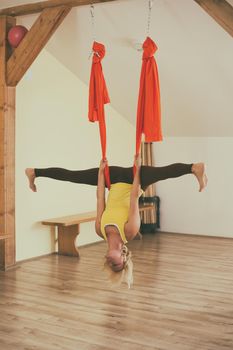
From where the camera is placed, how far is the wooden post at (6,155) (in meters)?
5.71

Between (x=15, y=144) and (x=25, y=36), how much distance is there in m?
1.24

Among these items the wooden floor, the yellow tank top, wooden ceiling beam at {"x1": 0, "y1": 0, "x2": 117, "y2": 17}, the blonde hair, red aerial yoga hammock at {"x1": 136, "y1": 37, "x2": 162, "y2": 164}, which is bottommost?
the wooden floor

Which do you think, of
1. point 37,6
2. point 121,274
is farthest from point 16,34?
point 121,274

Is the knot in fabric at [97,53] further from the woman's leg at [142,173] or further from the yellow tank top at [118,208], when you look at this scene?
the yellow tank top at [118,208]

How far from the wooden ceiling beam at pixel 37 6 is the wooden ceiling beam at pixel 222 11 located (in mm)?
1219

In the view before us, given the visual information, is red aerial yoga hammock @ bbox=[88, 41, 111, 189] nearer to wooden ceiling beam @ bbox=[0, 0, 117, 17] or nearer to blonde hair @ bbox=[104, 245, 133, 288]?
blonde hair @ bbox=[104, 245, 133, 288]

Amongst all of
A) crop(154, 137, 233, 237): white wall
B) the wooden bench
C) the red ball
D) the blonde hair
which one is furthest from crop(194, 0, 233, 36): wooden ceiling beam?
crop(154, 137, 233, 237): white wall

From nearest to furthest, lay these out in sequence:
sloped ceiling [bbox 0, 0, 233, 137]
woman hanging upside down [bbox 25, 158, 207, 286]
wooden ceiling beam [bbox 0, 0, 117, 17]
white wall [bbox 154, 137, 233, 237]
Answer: woman hanging upside down [bbox 25, 158, 207, 286], wooden ceiling beam [bbox 0, 0, 117, 17], sloped ceiling [bbox 0, 0, 233, 137], white wall [bbox 154, 137, 233, 237]

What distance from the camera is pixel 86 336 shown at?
377cm

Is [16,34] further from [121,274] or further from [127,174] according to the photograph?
[121,274]

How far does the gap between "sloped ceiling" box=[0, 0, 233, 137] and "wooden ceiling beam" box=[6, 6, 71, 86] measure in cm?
35

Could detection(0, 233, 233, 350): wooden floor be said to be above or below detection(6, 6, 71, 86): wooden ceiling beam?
below

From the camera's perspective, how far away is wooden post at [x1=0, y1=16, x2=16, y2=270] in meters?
5.71

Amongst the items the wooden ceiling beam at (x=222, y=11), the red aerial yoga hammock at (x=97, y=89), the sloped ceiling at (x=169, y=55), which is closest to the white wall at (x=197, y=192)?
the sloped ceiling at (x=169, y=55)
